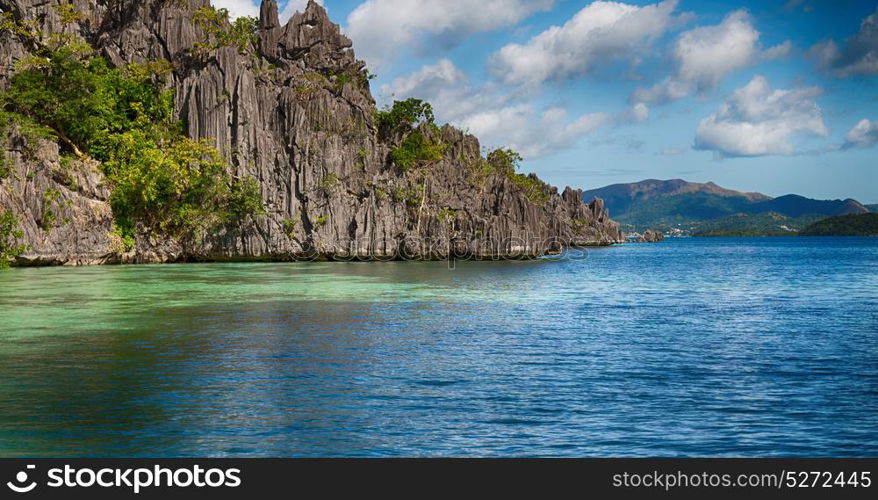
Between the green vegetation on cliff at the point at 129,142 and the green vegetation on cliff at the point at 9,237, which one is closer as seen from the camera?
the green vegetation on cliff at the point at 9,237

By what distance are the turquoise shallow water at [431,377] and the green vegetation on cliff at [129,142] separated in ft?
118

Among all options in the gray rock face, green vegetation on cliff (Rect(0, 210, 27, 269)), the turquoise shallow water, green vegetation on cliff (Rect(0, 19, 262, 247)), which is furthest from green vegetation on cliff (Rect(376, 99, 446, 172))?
the turquoise shallow water

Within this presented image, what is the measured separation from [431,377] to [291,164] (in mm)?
63925

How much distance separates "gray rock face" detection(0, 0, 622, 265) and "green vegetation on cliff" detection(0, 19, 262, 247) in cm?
160

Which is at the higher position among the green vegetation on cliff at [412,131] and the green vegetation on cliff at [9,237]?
the green vegetation on cliff at [412,131]

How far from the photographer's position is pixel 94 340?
21641mm

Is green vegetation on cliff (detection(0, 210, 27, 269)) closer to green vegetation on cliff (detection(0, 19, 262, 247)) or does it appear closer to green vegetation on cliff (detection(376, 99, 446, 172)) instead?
green vegetation on cliff (detection(0, 19, 262, 247))

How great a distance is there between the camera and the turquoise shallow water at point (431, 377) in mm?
11672

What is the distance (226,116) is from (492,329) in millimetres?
57711

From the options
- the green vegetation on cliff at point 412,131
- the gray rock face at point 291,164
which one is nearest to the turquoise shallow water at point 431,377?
the gray rock face at point 291,164

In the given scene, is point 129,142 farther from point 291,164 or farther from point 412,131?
point 412,131

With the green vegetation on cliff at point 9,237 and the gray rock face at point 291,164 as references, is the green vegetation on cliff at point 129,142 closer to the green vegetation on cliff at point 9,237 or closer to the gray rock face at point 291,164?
the gray rock face at point 291,164

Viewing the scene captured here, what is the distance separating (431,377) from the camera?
16750 mm
